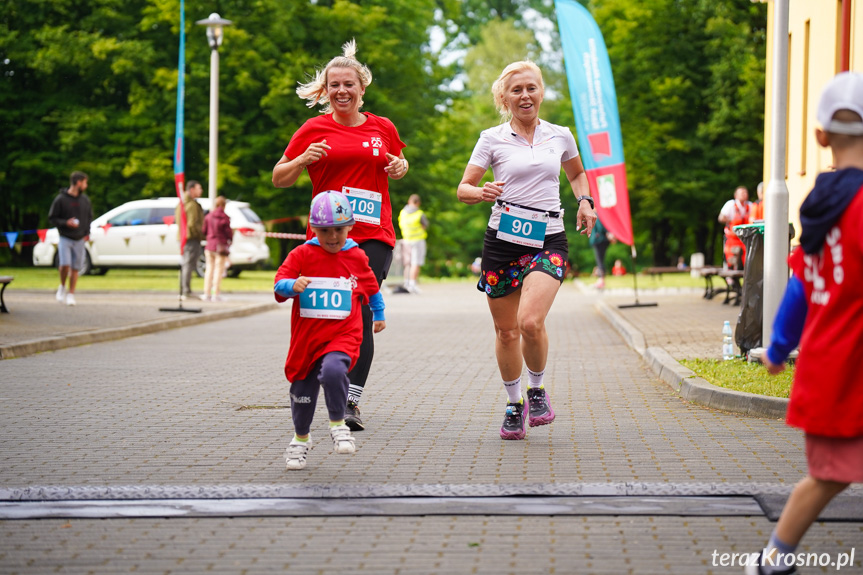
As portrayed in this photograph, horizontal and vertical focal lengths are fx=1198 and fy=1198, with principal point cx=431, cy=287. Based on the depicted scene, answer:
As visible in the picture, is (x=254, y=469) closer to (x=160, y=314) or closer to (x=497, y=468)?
(x=497, y=468)

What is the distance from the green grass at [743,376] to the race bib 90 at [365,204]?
3.17 meters

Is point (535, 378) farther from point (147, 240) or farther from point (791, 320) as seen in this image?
point (147, 240)

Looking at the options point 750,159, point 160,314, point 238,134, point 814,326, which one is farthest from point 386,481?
point 750,159

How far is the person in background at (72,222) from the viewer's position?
18.9m

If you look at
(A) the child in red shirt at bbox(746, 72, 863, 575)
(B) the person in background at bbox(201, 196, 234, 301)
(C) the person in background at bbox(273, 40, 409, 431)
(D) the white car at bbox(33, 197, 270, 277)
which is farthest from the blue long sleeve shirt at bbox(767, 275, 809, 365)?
(D) the white car at bbox(33, 197, 270, 277)

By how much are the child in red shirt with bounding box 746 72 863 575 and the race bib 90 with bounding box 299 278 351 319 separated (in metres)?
2.82

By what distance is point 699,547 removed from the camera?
186 inches

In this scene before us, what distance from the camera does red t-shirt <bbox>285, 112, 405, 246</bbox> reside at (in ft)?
24.1

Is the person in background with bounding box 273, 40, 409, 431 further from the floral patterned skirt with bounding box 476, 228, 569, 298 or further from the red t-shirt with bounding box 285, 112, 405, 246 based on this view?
the floral patterned skirt with bounding box 476, 228, 569, 298

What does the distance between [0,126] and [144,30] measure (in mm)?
6323

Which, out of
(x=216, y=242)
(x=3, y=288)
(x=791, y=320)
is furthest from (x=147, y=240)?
(x=791, y=320)

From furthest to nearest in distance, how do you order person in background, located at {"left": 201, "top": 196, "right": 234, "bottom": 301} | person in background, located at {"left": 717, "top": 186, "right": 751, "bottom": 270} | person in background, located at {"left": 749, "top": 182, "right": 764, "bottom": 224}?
1. person in background, located at {"left": 201, "top": 196, "right": 234, "bottom": 301}
2. person in background, located at {"left": 717, "top": 186, "right": 751, "bottom": 270}
3. person in background, located at {"left": 749, "top": 182, "right": 764, "bottom": 224}

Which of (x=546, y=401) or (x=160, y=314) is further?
(x=160, y=314)

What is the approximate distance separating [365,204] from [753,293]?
4.83 meters
